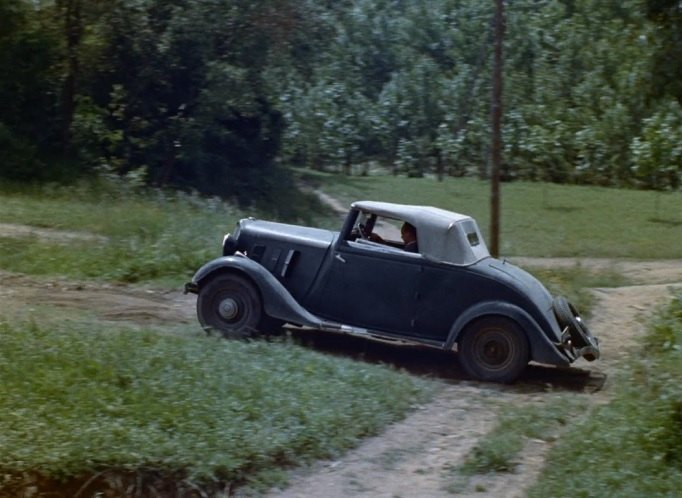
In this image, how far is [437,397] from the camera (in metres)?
10.1

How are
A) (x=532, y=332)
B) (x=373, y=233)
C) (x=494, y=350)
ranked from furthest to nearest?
(x=373, y=233), (x=494, y=350), (x=532, y=332)

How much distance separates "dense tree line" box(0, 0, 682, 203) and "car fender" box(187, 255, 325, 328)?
8.26 m

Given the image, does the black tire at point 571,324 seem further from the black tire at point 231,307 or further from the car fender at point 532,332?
the black tire at point 231,307

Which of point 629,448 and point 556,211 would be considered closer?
point 629,448

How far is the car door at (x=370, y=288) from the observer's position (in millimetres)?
11109

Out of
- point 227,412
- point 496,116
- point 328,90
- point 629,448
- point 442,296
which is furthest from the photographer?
point 328,90

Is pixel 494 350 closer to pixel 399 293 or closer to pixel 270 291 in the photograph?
pixel 399 293

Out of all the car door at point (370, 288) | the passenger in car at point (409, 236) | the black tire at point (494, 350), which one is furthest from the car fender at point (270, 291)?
the black tire at point (494, 350)

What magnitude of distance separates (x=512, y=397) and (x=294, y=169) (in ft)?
71.9

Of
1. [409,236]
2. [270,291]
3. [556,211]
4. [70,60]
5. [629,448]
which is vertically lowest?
[629,448]

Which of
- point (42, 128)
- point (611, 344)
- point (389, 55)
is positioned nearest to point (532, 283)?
point (611, 344)

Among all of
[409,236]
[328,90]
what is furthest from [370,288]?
[328,90]

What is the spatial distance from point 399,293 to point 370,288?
0.97 feet

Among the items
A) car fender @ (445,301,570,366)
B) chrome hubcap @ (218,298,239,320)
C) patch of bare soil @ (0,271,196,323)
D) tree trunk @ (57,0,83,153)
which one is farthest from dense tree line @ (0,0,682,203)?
chrome hubcap @ (218,298,239,320)
